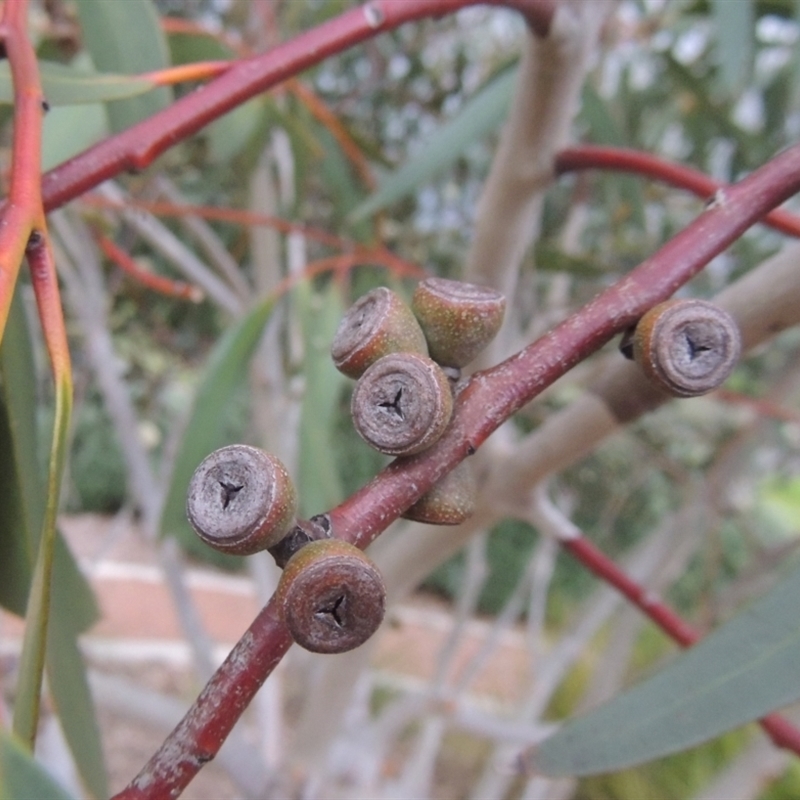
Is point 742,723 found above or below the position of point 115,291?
above

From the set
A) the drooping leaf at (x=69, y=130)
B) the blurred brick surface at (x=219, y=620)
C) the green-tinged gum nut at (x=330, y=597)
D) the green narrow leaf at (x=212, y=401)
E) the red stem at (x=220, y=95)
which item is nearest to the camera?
the green-tinged gum nut at (x=330, y=597)

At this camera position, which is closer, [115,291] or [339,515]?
[339,515]

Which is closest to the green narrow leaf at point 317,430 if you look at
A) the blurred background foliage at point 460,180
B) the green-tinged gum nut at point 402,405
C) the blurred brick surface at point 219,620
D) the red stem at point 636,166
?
the blurred background foliage at point 460,180

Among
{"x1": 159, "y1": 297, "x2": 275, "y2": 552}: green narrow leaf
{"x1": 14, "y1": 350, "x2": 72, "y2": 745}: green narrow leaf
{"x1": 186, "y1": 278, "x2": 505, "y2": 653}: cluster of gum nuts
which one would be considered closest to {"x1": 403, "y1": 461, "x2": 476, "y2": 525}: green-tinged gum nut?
{"x1": 186, "y1": 278, "x2": 505, "y2": 653}: cluster of gum nuts

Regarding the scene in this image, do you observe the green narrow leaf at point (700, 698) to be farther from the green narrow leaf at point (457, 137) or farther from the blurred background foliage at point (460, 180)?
the green narrow leaf at point (457, 137)

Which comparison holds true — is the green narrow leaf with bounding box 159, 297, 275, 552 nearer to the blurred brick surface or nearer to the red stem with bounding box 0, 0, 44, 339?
the red stem with bounding box 0, 0, 44, 339

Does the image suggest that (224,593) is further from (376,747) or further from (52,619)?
(52,619)

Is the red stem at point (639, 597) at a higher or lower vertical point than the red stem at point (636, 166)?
lower

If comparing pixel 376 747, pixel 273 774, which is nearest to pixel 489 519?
pixel 273 774

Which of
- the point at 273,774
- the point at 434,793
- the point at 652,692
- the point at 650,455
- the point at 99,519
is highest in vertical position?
the point at 652,692
